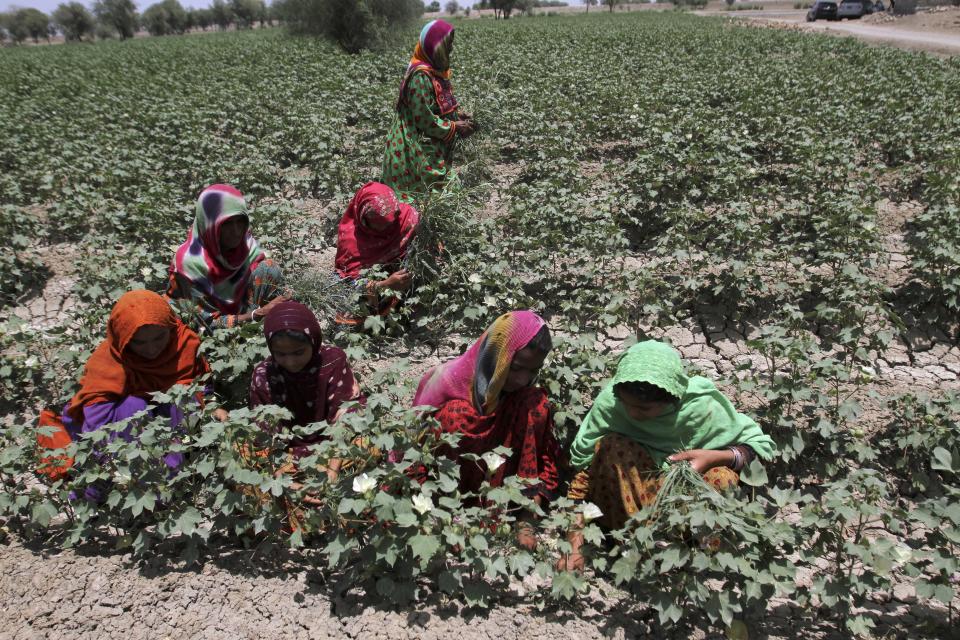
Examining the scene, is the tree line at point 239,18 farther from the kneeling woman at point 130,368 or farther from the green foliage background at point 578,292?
the kneeling woman at point 130,368

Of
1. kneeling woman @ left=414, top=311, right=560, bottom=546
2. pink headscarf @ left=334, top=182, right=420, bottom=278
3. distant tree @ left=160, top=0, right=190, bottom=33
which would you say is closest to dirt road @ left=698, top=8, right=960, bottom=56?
pink headscarf @ left=334, top=182, right=420, bottom=278

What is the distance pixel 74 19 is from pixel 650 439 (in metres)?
84.1

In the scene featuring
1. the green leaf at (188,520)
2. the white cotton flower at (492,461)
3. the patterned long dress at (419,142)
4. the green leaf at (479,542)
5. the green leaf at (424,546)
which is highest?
the patterned long dress at (419,142)

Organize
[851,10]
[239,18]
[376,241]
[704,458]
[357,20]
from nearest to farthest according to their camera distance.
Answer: [704,458] → [376,241] → [357,20] → [851,10] → [239,18]

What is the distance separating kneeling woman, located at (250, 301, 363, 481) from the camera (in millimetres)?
2361

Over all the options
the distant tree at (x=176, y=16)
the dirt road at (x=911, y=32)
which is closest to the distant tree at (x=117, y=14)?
the distant tree at (x=176, y=16)

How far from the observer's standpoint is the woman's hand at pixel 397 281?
356 cm

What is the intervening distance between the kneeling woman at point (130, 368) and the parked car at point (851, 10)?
34.7 m

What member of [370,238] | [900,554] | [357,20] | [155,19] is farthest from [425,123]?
[155,19]

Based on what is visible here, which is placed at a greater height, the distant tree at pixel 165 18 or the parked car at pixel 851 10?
the distant tree at pixel 165 18

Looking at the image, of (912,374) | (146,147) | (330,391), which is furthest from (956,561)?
(146,147)

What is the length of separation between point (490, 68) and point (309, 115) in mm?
4999

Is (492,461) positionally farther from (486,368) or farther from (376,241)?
(376,241)

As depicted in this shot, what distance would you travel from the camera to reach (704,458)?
210cm
